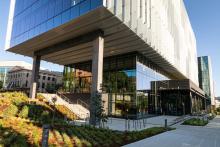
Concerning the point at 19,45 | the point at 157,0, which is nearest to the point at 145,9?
the point at 157,0

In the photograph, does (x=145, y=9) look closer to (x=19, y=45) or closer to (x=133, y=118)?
(x=133, y=118)

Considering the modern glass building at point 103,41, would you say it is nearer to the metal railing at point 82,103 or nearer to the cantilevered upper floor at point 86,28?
the cantilevered upper floor at point 86,28

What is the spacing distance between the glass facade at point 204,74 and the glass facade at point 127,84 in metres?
75.7

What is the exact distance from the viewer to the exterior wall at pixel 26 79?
87.9 metres

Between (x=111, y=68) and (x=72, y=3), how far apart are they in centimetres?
1302

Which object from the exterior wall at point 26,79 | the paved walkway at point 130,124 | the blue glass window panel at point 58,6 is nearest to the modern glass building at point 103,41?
the blue glass window panel at point 58,6

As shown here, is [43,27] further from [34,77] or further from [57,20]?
[34,77]

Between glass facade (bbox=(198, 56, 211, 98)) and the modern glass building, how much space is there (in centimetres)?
6804

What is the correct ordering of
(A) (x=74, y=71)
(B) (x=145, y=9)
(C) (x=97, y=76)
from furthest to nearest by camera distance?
(A) (x=74, y=71), (B) (x=145, y=9), (C) (x=97, y=76)

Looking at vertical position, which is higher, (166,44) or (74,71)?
(166,44)

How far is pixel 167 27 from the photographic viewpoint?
37.5 metres

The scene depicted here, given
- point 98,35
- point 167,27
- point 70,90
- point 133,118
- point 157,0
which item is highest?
point 157,0

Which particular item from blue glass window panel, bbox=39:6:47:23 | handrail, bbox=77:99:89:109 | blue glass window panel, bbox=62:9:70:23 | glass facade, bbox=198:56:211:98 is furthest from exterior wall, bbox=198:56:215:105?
blue glass window panel, bbox=62:9:70:23

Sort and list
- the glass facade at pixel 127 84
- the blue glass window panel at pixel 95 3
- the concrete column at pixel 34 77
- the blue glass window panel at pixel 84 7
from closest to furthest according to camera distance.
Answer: the blue glass window panel at pixel 95 3
the blue glass window panel at pixel 84 7
the glass facade at pixel 127 84
the concrete column at pixel 34 77
